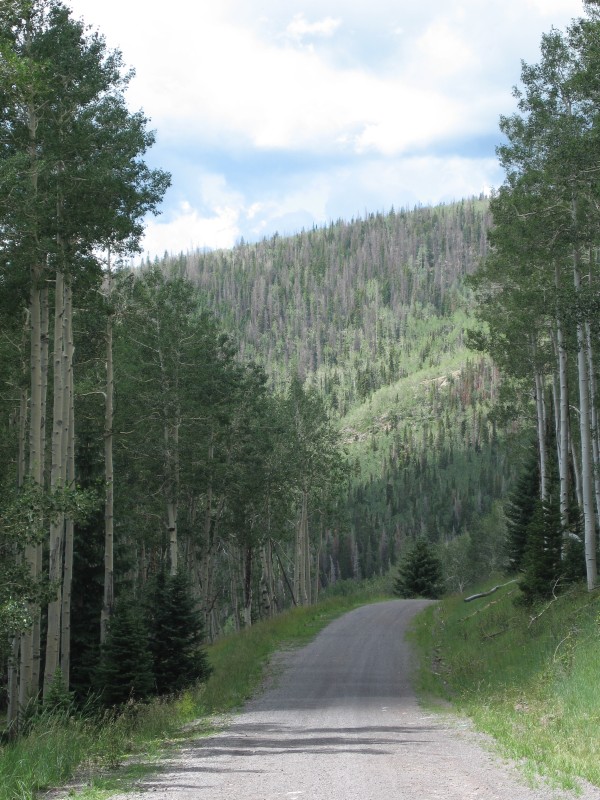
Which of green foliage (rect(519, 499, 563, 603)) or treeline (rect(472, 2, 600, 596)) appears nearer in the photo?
treeline (rect(472, 2, 600, 596))

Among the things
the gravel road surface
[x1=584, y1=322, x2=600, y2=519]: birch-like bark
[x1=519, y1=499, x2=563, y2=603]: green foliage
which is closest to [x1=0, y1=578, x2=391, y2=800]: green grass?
the gravel road surface

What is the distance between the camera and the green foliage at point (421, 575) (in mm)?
55844

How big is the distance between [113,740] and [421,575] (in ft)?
153

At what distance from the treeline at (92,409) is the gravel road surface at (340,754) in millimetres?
3567

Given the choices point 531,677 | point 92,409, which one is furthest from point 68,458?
point 531,677

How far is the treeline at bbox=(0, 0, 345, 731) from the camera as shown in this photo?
15.8m

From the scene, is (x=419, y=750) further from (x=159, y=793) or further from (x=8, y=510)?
(x=8, y=510)

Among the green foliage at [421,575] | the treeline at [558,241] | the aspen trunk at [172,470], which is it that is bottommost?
the green foliage at [421,575]

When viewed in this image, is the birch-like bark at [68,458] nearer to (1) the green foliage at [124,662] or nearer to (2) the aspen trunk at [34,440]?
(1) the green foliage at [124,662]

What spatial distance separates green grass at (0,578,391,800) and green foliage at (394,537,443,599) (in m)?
30.7

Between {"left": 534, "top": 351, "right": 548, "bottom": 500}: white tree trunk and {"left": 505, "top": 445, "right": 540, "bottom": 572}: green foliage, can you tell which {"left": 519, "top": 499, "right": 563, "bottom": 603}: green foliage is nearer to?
{"left": 534, "top": 351, "right": 548, "bottom": 500}: white tree trunk

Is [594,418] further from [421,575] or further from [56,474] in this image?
[421,575]

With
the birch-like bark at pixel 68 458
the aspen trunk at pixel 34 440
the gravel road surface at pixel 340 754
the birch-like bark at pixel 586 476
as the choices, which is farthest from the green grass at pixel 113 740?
the birch-like bark at pixel 586 476

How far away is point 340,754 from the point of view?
10.6 meters
